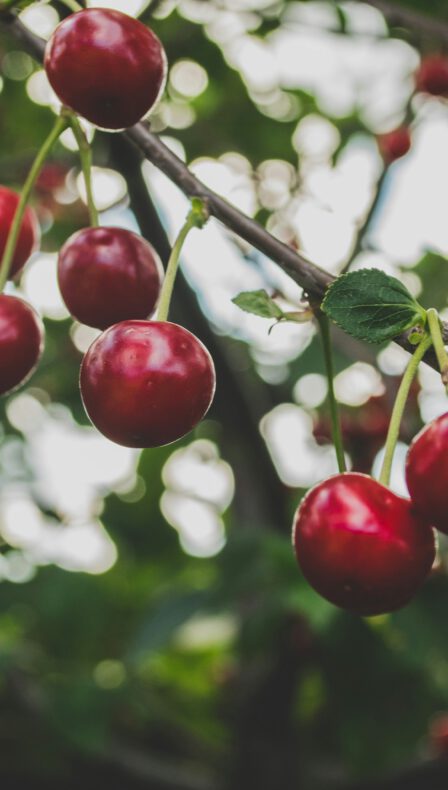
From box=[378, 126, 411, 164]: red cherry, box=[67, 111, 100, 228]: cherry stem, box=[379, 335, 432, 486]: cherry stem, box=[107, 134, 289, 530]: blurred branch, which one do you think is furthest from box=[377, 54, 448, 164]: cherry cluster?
box=[379, 335, 432, 486]: cherry stem

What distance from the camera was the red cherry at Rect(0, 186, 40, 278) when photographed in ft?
4.04

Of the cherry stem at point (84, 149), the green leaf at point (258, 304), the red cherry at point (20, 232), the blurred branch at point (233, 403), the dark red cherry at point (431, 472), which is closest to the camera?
the dark red cherry at point (431, 472)

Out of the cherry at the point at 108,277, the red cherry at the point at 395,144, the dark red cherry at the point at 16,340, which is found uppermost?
the cherry at the point at 108,277

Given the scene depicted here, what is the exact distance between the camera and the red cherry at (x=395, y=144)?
2.87 meters

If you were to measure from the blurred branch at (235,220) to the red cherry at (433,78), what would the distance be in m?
2.37

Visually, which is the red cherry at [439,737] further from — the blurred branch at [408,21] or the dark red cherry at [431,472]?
the dark red cherry at [431,472]

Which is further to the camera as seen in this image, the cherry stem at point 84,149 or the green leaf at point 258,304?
the cherry stem at point 84,149

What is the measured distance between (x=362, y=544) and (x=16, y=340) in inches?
19.4

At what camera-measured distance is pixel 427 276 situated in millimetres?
3391

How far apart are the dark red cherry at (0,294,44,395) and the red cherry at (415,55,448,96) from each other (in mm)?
2448

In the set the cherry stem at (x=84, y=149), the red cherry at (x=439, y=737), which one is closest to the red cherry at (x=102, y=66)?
the cherry stem at (x=84, y=149)

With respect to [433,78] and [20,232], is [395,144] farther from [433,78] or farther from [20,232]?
[20,232]

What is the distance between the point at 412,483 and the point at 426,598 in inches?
60.7

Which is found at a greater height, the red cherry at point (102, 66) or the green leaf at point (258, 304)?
the red cherry at point (102, 66)
